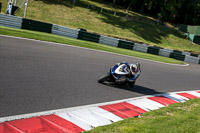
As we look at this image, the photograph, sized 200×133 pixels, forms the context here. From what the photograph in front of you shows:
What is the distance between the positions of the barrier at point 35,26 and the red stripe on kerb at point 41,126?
17.3 meters

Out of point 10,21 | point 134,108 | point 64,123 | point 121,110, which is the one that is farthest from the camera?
point 10,21

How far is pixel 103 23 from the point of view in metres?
43.9

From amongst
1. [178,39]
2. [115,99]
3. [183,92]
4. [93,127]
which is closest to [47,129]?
[93,127]

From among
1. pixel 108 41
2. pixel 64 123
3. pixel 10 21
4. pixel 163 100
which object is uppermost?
pixel 10 21

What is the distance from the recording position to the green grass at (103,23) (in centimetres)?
3847

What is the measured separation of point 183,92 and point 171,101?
2.28 metres

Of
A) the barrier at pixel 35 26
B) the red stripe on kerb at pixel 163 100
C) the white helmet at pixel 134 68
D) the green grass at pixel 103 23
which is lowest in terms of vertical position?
the red stripe on kerb at pixel 163 100

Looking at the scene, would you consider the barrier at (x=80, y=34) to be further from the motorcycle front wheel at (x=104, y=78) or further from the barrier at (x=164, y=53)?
the motorcycle front wheel at (x=104, y=78)

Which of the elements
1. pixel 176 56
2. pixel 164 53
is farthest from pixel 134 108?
pixel 176 56

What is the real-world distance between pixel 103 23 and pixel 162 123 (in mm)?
38806

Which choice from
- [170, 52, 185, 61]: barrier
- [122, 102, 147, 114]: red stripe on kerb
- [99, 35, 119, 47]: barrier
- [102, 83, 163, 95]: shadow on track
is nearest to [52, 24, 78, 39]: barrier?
[99, 35, 119, 47]: barrier

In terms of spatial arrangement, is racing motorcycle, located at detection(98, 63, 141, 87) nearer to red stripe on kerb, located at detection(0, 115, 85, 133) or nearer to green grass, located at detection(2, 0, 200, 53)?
red stripe on kerb, located at detection(0, 115, 85, 133)

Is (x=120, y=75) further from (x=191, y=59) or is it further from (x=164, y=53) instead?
(x=191, y=59)

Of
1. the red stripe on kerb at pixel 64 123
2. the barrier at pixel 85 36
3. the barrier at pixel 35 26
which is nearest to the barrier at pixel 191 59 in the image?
the barrier at pixel 85 36
